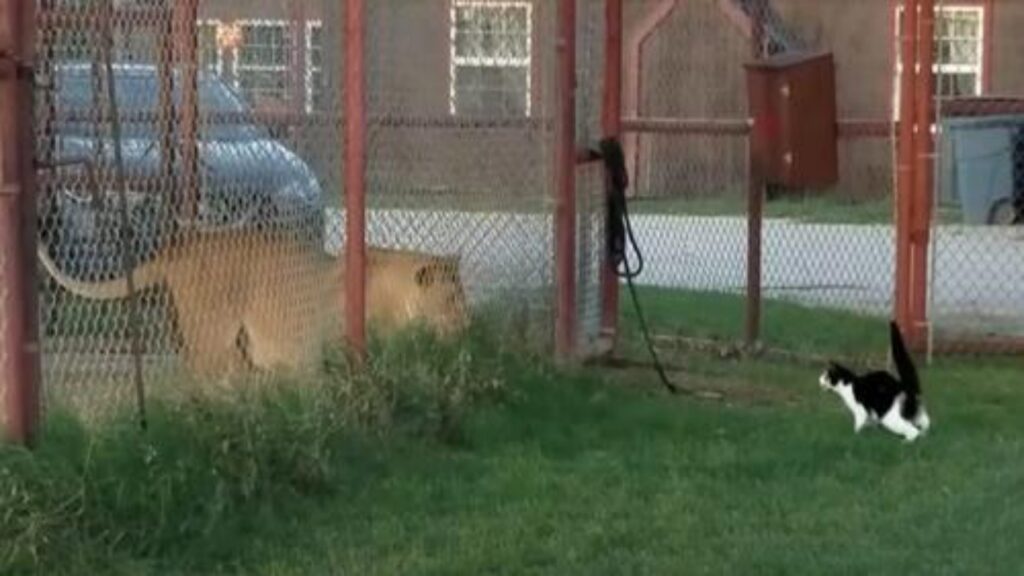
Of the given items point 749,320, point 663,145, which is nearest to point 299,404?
point 749,320

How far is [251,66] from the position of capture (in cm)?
898

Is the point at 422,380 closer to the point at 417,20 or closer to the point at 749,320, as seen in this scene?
the point at 417,20

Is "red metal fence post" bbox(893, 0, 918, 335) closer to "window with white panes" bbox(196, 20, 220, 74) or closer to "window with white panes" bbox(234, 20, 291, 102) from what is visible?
"window with white panes" bbox(234, 20, 291, 102)

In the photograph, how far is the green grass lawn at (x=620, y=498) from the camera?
22.9ft

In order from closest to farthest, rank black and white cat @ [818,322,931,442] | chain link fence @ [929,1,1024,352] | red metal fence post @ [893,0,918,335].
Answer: black and white cat @ [818,322,931,442], red metal fence post @ [893,0,918,335], chain link fence @ [929,1,1024,352]

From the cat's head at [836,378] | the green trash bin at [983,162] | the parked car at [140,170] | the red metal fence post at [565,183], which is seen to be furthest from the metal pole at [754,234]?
the green trash bin at [983,162]

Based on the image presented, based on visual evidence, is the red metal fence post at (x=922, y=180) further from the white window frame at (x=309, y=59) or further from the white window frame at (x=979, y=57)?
the white window frame at (x=979, y=57)

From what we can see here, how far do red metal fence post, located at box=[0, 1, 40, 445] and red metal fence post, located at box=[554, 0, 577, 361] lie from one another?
14.1ft

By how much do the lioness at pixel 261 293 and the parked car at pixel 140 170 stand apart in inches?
3.1

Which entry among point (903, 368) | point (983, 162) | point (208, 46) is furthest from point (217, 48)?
point (983, 162)

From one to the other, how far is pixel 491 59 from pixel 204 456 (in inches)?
160

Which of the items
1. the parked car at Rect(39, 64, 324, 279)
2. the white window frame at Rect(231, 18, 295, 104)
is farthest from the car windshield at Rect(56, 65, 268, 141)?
the white window frame at Rect(231, 18, 295, 104)

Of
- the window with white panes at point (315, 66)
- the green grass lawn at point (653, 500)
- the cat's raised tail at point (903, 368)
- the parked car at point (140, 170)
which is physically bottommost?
the green grass lawn at point (653, 500)

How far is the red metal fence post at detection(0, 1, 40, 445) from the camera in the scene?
21.8ft
